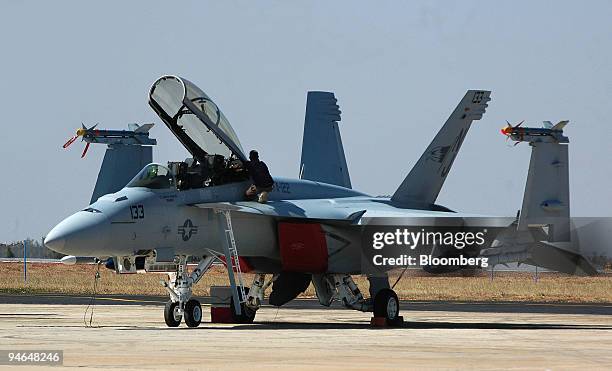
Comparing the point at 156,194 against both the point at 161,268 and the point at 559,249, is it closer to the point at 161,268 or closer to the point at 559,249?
the point at 161,268

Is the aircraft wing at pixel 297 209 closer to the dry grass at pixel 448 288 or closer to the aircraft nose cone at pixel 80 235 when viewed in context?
the aircraft nose cone at pixel 80 235

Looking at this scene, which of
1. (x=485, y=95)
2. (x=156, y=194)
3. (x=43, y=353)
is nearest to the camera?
(x=43, y=353)

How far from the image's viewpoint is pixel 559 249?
23.5 m

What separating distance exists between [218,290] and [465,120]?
683 cm

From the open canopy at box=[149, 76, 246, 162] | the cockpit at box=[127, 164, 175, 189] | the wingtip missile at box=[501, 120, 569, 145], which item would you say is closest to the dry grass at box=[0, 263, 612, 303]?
the wingtip missile at box=[501, 120, 569, 145]

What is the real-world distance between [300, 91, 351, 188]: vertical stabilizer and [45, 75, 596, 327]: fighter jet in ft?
15.0

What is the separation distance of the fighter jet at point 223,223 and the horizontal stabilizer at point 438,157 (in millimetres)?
36

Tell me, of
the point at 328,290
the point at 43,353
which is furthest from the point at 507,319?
the point at 43,353

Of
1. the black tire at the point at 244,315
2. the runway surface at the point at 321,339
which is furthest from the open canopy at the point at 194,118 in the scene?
the runway surface at the point at 321,339

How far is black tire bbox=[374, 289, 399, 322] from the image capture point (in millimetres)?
25047

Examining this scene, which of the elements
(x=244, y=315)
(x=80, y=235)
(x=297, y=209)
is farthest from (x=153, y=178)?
(x=244, y=315)

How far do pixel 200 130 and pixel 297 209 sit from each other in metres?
2.56

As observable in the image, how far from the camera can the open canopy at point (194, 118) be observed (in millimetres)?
23547

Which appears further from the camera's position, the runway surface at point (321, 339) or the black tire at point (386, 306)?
the black tire at point (386, 306)
